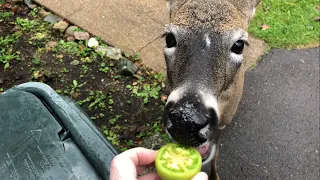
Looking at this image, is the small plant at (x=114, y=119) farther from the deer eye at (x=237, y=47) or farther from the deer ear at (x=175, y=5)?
the deer eye at (x=237, y=47)

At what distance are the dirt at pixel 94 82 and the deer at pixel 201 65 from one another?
5.24 ft

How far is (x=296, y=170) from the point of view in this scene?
459 centimetres

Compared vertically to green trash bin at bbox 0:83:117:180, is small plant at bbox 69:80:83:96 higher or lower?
lower

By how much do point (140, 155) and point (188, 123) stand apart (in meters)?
0.38

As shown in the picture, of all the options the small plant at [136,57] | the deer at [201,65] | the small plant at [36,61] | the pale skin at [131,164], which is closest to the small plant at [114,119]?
the small plant at [136,57]

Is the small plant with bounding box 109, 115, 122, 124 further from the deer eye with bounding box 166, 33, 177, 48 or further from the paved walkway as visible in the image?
the deer eye with bounding box 166, 33, 177, 48

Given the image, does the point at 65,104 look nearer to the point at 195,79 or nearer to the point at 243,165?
the point at 195,79

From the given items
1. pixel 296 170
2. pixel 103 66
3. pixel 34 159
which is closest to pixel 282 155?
pixel 296 170

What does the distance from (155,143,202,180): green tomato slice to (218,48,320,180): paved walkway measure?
2138 millimetres

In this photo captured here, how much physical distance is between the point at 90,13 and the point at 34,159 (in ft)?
12.5

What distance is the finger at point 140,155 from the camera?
2.38 meters

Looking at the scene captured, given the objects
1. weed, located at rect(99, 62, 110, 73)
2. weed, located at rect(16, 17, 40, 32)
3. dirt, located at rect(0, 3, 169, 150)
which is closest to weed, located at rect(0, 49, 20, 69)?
dirt, located at rect(0, 3, 169, 150)

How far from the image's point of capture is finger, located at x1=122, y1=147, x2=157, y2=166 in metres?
2.38

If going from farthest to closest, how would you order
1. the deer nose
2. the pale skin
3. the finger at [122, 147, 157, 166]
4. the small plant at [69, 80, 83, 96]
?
the small plant at [69, 80, 83, 96], the deer nose, the finger at [122, 147, 157, 166], the pale skin
